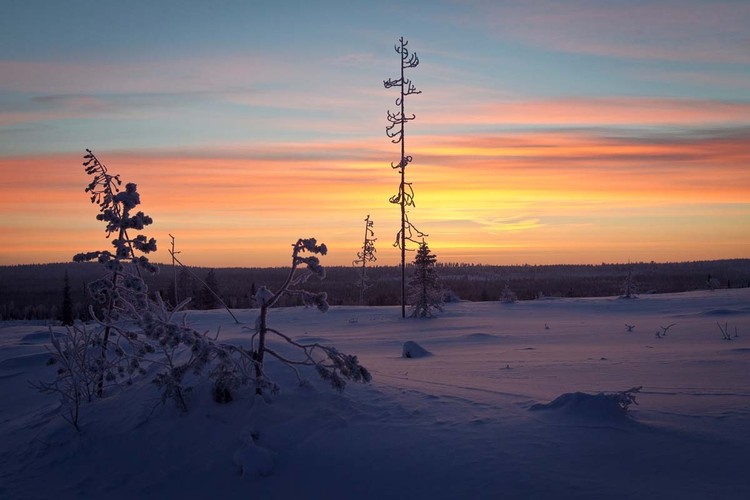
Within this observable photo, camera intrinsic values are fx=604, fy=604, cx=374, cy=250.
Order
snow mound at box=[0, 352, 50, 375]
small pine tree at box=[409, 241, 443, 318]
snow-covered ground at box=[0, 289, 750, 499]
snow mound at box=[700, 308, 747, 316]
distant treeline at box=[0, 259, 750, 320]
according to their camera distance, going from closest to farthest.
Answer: snow-covered ground at box=[0, 289, 750, 499], snow mound at box=[0, 352, 50, 375], snow mound at box=[700, 308, 747, 316], small pine tree at box=[409, 241, 443, 318], distant treeline at box=[0, 259, 750, 320]

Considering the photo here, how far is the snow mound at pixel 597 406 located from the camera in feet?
20.1

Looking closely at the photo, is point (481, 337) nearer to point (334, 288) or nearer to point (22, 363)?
point (22, 363)

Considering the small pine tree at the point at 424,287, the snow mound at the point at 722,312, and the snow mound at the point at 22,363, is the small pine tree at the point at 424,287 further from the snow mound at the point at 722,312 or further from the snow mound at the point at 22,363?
the snow mound at the point at 22,363

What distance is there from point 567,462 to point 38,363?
37.4 ft

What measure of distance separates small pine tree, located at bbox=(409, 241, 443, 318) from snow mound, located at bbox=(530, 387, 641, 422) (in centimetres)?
1711

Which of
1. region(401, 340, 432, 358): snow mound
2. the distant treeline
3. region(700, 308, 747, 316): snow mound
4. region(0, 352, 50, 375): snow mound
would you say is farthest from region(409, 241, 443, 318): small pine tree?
region(0, 352, 50, 375): snow mound

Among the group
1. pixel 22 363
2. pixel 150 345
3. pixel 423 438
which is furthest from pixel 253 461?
pixel 22 363

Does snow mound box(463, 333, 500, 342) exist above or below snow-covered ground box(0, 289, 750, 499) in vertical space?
above

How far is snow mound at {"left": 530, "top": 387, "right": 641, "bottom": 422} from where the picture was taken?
6.13 meters

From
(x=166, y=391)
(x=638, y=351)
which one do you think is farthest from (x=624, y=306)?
(x=166, y=391)

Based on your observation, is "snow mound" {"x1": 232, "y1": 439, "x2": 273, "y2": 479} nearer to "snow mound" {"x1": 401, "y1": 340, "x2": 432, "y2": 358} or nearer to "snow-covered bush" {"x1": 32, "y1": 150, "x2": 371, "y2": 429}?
"snow-covered bush" {"x1": 32, "y1": 150, "x2": 371, "y2": 429}

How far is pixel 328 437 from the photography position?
20.8ft

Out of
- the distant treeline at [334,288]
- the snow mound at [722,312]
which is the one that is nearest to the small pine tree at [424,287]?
the distant treeline at [334,288]

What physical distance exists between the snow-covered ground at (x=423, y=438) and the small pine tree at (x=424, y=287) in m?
13.2
